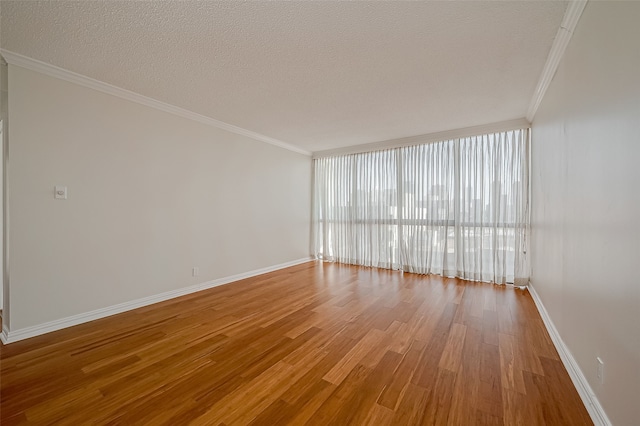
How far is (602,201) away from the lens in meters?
1.42

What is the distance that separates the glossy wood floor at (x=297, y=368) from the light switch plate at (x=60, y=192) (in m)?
1.39

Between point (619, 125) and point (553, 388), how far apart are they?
173cm

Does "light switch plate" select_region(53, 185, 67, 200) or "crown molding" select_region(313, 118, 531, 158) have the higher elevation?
"crown molding" select_region(313, 118, 531, 158)

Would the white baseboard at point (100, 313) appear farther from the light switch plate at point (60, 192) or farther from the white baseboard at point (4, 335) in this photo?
the light switch plate at point (60, 192)

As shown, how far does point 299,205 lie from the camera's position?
5934 millimetres

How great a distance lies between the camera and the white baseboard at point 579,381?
54.5 inches

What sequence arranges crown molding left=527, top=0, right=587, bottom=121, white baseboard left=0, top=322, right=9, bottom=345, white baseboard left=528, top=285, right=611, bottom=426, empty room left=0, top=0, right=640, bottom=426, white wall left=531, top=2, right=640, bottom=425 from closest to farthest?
white wall left=531, top=2, right=640, bottom=425, white baseboard left=528, top=285, right=611, bottom=426, empty room left=0, top=0, right=640, bottom=426, crown molding left=527, top=0, right=587, bottom=121, white baseboard left=0, top=322, right=9, bottom=345

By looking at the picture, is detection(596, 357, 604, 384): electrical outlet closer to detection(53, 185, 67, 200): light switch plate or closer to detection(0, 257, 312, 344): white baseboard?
detection(0, 257, 312, 344): white baseboard

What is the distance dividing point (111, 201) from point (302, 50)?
Answer: 2.78 metres

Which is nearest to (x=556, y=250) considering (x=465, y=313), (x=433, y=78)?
(x=465, y=313)

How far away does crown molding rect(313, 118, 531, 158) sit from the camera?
3961 mm

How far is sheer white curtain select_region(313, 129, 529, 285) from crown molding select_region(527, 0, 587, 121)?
132 cm

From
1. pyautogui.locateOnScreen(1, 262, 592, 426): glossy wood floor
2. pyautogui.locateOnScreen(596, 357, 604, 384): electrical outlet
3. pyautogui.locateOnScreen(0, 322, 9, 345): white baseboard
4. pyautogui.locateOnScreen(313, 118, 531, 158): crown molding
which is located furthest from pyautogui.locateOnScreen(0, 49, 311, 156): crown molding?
pyautogui.locateOnScreen(596, 357, 604, 384): electrical outlet

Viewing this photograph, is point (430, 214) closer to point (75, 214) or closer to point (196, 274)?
point (196, 274)
